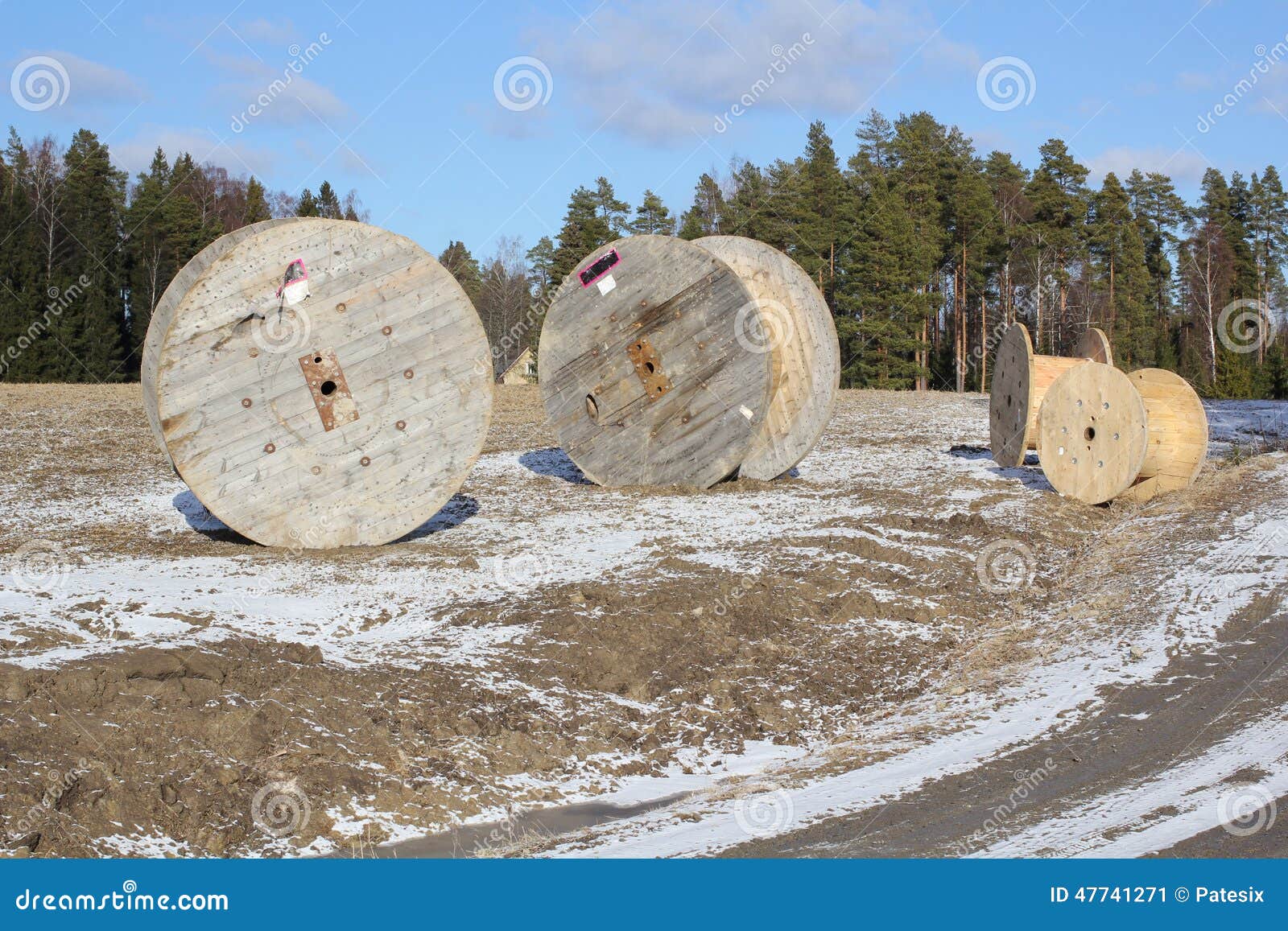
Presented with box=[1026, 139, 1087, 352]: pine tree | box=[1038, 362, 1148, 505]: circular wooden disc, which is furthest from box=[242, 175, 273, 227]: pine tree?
box=[1038, 362, 1148, 505]: circular wooden disc

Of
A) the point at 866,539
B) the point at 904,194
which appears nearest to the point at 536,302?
the point at 904,194

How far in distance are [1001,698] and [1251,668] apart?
1.71 m

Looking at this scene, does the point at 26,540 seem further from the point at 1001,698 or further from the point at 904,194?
the point at 904,194

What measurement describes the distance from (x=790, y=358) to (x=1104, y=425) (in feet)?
10.8

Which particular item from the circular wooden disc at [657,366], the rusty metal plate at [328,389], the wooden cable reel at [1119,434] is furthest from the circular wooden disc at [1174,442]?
the rusty metal plate at [328,389]

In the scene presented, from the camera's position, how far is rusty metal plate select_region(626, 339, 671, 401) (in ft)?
39.7
